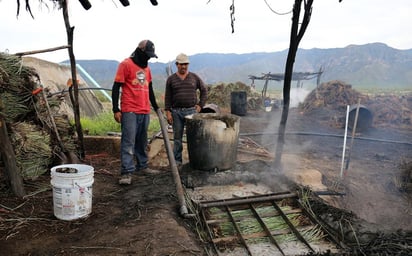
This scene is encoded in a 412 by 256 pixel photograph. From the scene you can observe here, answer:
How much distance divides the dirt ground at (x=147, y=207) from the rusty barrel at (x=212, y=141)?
306mm

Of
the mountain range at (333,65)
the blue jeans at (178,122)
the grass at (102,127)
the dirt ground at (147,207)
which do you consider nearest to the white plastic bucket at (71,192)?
the dirt ground at (147,207)

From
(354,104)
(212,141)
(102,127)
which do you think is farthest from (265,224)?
(354,104)

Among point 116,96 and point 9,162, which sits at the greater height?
point 116,96

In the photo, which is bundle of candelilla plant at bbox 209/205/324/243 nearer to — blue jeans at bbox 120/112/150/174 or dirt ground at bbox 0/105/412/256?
dirt ground at bbox 0/105/412/256

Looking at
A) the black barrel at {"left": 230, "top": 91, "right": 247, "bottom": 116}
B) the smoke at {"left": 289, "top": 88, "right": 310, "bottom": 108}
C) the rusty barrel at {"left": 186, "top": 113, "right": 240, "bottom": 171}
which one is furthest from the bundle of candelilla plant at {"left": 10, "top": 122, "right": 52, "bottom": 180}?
the smoke at {"left": 289, "top": 88, "right": 310, "bottom": 108}

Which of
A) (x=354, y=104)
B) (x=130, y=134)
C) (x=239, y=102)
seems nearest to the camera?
(x=130, y=134)

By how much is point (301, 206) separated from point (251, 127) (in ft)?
28.8

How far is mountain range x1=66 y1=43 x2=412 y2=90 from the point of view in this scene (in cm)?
8162

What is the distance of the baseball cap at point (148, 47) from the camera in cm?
459

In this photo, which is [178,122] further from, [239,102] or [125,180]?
[239,102]

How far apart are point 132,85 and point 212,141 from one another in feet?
4.78

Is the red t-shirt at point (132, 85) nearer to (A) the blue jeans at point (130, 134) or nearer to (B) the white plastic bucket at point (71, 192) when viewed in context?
(A) the blue jeans at point (130, 134)

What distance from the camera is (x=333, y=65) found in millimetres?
93312

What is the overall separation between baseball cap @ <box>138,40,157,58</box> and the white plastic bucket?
2.00 meters
